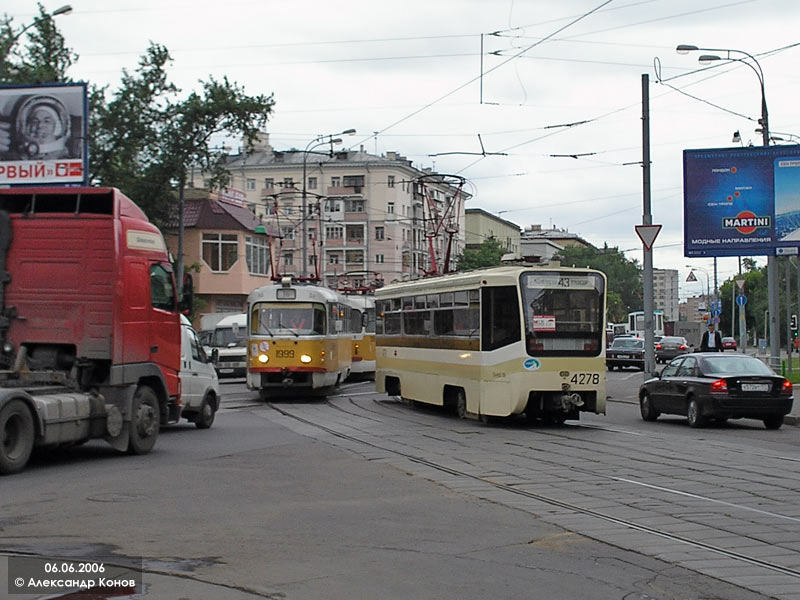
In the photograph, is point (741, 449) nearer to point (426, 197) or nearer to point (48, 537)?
point (48, 537)

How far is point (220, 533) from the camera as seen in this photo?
903cm

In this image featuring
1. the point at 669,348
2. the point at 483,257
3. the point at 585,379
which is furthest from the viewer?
the point at 483,257

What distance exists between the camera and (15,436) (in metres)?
13.1

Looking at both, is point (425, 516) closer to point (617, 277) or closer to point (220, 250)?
point (220, 250)

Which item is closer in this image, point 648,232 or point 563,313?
point 563,313

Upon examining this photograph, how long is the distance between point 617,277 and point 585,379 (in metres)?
141

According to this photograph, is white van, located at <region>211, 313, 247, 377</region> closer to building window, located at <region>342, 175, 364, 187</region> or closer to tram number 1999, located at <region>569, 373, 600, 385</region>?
tram number 1999, located at <region>569, 373, 600, 385</region>

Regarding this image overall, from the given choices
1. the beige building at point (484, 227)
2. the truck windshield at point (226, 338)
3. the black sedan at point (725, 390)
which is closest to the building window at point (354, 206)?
the beige building at point (484, 227)

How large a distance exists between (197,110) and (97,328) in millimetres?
35326

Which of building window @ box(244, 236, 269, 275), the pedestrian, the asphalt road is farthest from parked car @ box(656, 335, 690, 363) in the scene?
the asphalt road

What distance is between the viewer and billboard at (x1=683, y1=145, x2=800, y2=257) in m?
30.6

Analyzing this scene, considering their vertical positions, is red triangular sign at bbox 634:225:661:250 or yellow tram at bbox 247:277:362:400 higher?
red triangular sign at bbox 634:225:661:250

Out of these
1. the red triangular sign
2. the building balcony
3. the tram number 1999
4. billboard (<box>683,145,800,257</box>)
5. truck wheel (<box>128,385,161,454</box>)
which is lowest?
truck wheel (<box>128,385,161,454</box>)

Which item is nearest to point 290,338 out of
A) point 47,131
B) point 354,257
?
point 47,131
